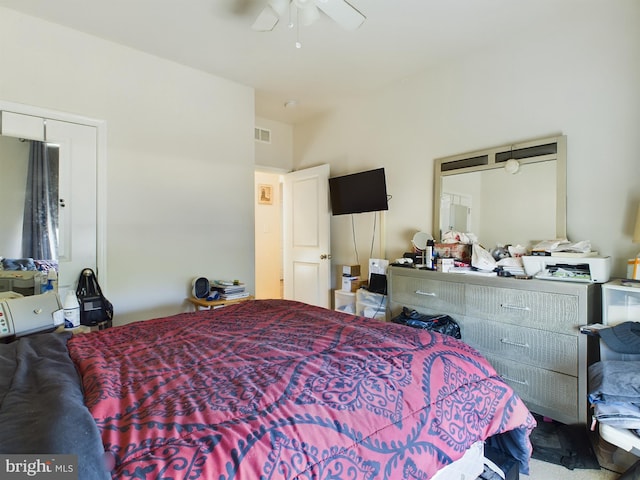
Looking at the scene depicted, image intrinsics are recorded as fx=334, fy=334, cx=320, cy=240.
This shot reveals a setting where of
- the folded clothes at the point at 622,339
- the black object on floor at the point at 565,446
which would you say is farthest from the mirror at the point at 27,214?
the folded clothes at the point at 622,339

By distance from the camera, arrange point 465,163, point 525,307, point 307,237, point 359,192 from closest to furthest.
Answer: point 525,307 → point 465,163 → point 359,192 → point 307,237

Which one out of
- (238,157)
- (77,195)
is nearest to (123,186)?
(77,195)

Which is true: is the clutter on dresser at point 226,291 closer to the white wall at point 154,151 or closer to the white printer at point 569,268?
the white wall at point 154,151

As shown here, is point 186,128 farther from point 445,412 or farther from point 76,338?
point 445,412

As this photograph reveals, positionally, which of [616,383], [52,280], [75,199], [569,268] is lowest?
[616,383]

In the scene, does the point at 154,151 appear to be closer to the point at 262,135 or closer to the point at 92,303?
the point at 92,303

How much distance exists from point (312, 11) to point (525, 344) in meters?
2.38

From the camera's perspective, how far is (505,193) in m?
2.59

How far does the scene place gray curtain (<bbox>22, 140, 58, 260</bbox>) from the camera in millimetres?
2271

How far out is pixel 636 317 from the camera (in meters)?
1.89

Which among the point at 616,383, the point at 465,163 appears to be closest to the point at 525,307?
the point at 616,383

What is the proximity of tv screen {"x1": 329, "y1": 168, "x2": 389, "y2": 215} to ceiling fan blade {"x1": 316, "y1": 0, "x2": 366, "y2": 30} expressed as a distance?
1426mm

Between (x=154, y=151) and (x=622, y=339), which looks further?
(x=154, y=151)

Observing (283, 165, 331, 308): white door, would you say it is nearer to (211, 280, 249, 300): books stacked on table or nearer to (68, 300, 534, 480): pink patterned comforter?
(211, 280, 249, 300): books stacked on table
